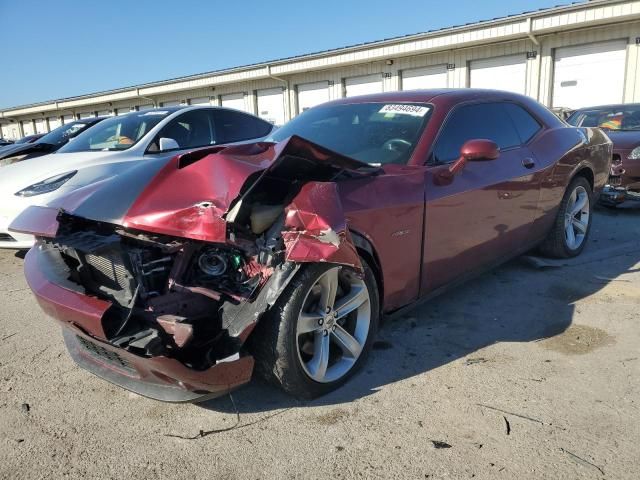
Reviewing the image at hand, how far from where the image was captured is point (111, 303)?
2334 millimetres

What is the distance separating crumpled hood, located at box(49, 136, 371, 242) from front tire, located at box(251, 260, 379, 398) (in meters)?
0.47

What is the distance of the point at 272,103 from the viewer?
2316cm

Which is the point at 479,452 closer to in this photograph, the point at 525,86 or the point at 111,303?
the point at 111,303

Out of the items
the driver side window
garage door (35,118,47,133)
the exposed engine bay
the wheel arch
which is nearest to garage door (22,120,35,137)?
garage door (35,118,47,133)

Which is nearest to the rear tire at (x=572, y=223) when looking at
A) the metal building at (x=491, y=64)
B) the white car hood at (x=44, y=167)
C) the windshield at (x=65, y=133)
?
the white car hood at (x=44, y=167)

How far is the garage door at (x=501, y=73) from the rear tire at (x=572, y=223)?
462 inches

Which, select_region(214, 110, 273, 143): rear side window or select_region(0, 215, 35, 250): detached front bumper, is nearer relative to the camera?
select_region(0, 215, 35, 250): detached front bumper

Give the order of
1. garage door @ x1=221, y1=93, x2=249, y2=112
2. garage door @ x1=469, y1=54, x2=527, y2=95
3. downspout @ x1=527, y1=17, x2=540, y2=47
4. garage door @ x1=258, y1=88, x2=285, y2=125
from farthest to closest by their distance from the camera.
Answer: garage door @ x1=221, y1=93, x2=249, y2=112, garage door @ x1=258, y1=88, x2=285, y2=125, garage door @ x1=469, y1=54, x2=527, y2=95, downspout @ x1=527, y1=17, x2=540, y2=47

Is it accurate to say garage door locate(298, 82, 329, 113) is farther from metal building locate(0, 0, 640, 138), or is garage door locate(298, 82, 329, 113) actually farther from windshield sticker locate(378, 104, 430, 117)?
windshield sticker locate(378, 104, 430, 117)

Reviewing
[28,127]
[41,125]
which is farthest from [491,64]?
[28,127]

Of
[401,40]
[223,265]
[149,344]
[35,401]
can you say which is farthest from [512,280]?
[401,40]

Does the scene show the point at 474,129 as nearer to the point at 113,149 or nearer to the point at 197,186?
the point at 197,186

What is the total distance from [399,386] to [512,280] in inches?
85.2

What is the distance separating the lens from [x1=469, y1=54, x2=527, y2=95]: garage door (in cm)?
1576
